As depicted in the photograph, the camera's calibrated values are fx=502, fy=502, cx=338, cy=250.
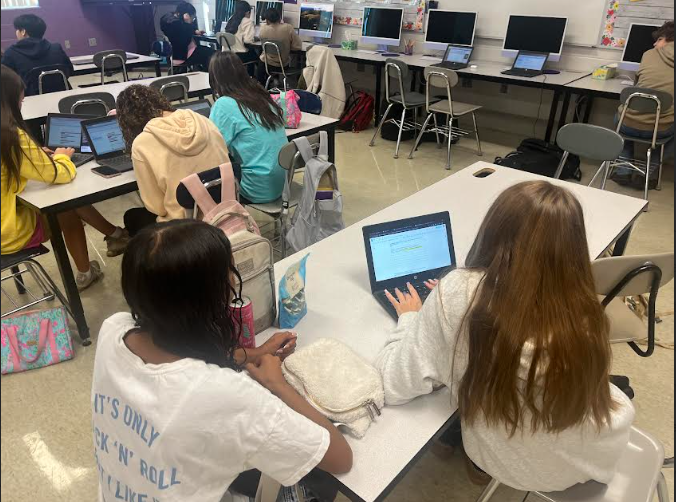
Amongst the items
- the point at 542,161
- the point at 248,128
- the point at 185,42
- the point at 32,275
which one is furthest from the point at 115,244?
the point at 185,42

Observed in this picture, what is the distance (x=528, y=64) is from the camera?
4.52 m

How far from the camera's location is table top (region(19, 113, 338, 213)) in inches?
78.7

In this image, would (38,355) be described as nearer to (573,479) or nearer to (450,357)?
(450,357)

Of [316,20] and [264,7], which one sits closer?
Answer: [316,20]

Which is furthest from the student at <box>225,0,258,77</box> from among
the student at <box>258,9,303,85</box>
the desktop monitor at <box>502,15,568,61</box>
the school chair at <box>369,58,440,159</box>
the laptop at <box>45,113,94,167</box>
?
the laptop at <box>45,113,94,167</box>

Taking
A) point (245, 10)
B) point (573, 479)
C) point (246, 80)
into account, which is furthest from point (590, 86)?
point (245, 10)

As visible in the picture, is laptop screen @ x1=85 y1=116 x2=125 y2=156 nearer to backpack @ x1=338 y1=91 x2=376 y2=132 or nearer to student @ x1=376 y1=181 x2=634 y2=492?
student @ x1=376 y1=181 x2=634 y2=492

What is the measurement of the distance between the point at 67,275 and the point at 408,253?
1499mm

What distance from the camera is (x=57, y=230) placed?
201 centimetres

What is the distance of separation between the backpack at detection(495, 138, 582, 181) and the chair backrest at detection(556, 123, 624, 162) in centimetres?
95

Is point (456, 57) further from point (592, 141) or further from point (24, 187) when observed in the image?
point (24, 187)

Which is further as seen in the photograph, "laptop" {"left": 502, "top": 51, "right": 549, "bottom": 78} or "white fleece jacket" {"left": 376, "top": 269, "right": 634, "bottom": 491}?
"laptop" {"left": 502, "top": 51, "right": 549, "bottom": 78}

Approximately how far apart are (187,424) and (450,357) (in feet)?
1.69

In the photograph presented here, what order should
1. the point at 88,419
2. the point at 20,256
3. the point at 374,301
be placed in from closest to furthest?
the point at 374,301, the point at 88,419, the point at 20,256
